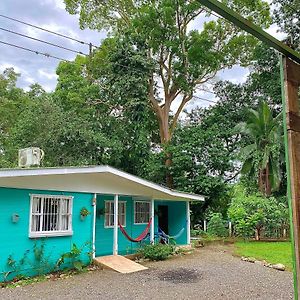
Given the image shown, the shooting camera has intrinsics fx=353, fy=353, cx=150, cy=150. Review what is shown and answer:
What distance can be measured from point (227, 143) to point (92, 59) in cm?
938

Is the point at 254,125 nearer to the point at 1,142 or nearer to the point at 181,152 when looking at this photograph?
the point at 181,152

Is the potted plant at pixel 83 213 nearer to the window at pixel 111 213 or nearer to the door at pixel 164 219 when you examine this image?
the window at pixel 111 213

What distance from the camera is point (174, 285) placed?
7344mm

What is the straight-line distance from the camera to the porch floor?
29.8ft

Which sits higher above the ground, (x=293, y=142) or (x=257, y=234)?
(x=293, y=142)

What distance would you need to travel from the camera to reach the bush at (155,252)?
35.5ft

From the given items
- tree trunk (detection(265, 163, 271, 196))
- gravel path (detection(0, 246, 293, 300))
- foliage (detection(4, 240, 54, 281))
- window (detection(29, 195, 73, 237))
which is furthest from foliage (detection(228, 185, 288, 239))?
foliage (detection(4, 240, 54, 281))

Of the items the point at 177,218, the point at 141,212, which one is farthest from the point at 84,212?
the point at 177,218

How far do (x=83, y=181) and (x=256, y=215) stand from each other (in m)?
8.94

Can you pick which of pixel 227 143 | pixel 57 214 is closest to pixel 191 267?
pixel 57 214

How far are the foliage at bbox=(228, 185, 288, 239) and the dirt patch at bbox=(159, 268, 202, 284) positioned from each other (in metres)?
7.35

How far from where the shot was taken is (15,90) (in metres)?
25.6

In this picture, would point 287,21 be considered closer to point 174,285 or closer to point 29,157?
point 29,157

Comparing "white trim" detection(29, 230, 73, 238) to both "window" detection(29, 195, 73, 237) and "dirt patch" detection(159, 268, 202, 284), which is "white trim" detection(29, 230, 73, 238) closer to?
"window" detection(29, 195, 73, 237)
